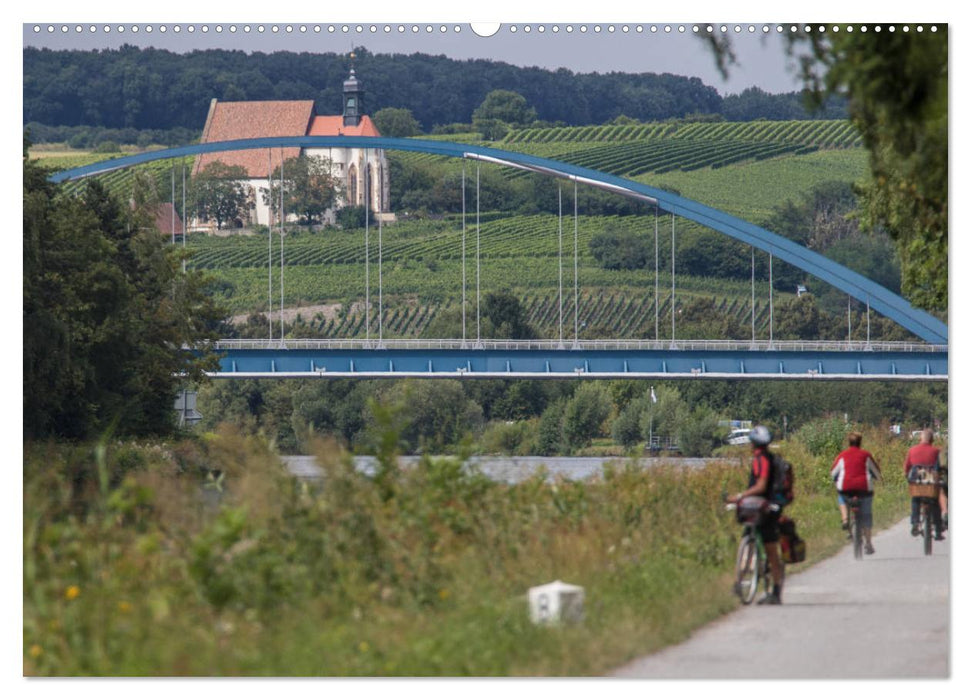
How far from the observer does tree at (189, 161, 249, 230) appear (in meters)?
68.2

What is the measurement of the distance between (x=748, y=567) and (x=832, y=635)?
7.54 ft

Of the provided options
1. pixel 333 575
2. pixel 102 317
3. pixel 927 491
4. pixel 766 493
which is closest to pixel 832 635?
pixel 766 493

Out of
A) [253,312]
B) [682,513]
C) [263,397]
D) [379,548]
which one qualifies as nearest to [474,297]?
[253,312]

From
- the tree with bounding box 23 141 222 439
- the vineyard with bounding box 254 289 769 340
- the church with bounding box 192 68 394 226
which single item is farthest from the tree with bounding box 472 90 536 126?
the tree with bounding box 23 141 222 439

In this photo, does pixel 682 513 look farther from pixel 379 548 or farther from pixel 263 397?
pixel 263 397

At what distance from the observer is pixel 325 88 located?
36.6 meters

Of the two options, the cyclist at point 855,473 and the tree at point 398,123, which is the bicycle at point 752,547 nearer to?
the cyclist at point 855,473

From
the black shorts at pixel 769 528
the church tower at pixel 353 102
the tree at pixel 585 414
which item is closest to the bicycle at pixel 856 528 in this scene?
the black shorts at pixel 769 528

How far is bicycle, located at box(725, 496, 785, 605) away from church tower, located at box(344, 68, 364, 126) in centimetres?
2733

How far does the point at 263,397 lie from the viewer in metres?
53.3

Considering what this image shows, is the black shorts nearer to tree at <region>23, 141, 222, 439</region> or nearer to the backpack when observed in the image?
the backpack

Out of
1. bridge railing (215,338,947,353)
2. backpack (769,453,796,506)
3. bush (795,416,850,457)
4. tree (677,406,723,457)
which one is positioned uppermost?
backpack (769,453,796,506)
